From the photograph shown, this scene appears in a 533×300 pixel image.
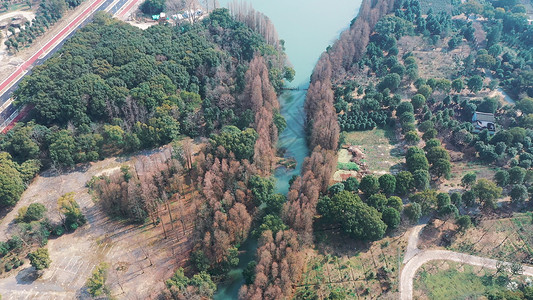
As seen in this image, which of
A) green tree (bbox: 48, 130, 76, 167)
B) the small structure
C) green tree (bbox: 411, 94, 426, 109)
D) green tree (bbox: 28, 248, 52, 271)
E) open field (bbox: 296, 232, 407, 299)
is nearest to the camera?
open field (bbox: 296, 232, 407, 299)

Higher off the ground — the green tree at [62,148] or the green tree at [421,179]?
the green tree at [62,148]

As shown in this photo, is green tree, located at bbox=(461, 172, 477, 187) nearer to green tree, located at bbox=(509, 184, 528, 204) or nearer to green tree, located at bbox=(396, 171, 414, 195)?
green tree, located at bbox=(509, 184, 528, 204)

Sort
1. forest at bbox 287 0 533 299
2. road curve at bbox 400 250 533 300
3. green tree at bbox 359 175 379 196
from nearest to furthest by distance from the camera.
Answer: road curve at bbox 400 250 533 300, forest at bbox 287 0 533 299, green tree at bbox 359 175 379 196

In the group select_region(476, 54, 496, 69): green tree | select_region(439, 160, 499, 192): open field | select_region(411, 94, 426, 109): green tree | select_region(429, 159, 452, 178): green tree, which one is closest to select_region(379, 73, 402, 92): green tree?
select_region(411, 94, 426, 109): green tree

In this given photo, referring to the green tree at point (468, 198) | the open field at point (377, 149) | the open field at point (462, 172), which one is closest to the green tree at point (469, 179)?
the open field at point (462, 172)

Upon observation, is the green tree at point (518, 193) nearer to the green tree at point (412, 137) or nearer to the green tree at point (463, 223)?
the green tree at point (463, 223)

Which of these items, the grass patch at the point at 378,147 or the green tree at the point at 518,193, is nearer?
the green tree at the point at 518,193

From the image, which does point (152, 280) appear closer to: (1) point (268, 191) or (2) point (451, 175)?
(1) point (268, 191)

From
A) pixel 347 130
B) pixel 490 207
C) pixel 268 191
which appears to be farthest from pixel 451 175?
pixel 268 191
